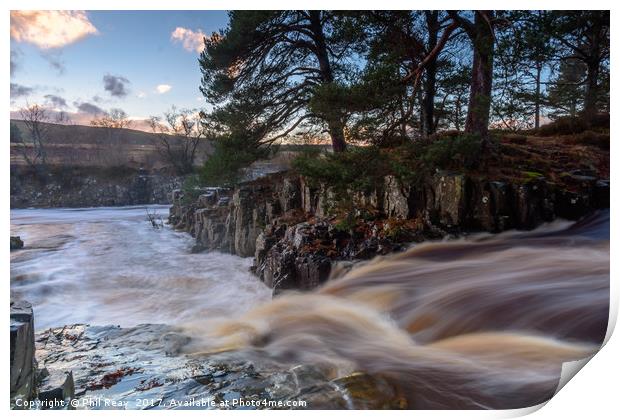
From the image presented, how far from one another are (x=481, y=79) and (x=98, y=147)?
8.80ft

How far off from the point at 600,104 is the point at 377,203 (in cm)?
159

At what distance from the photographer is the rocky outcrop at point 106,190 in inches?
99.7

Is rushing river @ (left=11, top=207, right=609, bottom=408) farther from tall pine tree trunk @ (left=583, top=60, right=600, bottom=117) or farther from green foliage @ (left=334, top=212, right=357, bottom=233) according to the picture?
tall pine tree trunk @ (left=583, top=60, right=600, bottom=117)

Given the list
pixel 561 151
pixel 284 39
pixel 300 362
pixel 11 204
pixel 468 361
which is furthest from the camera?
pixel 284 39

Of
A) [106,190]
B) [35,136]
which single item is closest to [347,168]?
[106,190]

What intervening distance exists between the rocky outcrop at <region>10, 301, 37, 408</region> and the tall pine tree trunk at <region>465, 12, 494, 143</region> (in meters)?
3.11

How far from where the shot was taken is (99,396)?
2215 millimetres

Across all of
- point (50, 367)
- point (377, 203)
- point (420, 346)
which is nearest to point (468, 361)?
point (420, 346)

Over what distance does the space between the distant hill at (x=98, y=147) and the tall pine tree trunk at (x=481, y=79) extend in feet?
6.41

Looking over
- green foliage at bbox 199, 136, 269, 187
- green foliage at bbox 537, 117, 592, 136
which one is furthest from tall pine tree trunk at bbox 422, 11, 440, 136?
green foliage at bbox 199, 136, 269, 187

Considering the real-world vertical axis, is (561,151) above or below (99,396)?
above

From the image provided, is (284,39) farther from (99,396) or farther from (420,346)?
(99,396)

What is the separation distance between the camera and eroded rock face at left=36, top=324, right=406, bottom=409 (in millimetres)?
2104

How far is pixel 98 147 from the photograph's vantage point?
2639mm
